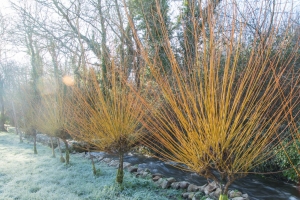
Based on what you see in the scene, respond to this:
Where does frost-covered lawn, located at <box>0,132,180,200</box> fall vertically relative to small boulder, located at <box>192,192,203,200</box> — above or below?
above

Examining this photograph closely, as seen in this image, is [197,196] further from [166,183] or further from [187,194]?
[166,183]

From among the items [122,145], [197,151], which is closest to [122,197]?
[122,145]

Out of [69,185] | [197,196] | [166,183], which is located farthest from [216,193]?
[69,185]

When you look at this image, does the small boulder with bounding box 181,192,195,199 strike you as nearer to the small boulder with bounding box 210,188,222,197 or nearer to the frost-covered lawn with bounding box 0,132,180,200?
the frost-covered lawn with bounding box 0,132,180,200

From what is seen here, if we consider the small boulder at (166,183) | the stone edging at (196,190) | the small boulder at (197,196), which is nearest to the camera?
the small boulder at (197,196)

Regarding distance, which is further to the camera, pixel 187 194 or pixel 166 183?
pixel 166 183

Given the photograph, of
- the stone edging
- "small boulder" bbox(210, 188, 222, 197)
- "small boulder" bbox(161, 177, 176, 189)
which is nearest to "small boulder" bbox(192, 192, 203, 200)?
the stone edging

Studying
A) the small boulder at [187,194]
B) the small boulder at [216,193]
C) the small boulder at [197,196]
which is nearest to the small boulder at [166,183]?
the small boulder at [187,194]

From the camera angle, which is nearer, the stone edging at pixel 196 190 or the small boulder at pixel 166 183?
the stone edging at pixel 196 190

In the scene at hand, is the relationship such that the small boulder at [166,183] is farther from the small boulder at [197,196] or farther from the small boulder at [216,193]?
the small boulder at [216,193]

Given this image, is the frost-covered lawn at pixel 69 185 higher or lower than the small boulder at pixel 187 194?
higher

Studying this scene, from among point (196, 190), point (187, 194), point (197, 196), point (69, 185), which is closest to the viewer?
point (197, 196)

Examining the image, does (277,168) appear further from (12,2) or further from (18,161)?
(12,2)

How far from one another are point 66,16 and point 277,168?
9248 mm
